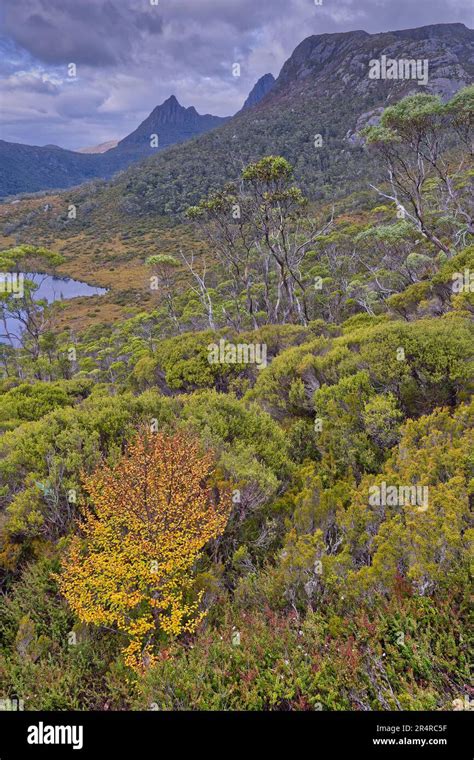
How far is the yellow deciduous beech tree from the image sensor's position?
5324 millimetres

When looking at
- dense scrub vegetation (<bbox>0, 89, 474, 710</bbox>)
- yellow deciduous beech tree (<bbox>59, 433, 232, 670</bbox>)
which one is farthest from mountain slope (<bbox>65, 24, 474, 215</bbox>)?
yellow deciduous beech tree (<bbox>59, 433, 232, 670</bbox>)

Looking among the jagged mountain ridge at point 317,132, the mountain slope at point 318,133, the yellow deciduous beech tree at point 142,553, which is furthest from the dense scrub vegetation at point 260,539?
the mountain slope at point 318,133

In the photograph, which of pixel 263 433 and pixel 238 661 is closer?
pixel 238 661

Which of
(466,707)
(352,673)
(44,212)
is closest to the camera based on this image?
(466,707)

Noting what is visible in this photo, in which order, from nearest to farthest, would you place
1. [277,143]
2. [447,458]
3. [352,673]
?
[352,673]
[447,458]
[277,143]

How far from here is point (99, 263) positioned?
7831 cm

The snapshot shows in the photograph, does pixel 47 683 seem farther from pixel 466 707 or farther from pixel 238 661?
pixel 466 707

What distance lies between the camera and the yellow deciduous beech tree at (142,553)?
5.32 m

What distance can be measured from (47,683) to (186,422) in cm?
496
